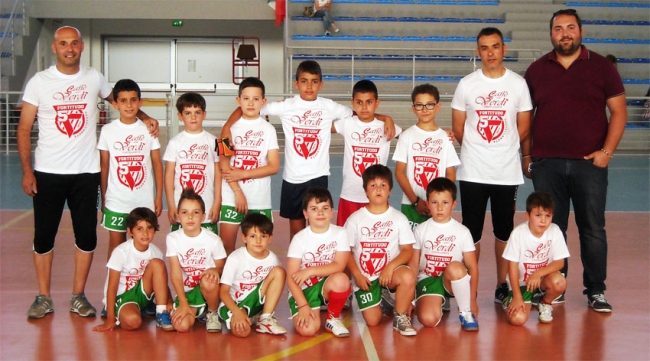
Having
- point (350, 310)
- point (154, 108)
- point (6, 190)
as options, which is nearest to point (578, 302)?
point (350, 310)

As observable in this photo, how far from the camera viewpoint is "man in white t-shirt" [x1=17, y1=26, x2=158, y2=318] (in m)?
4.86

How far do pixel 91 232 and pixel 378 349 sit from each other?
1983 millimetres

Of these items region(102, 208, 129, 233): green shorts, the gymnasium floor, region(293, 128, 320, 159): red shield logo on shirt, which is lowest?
the gymnasium floor

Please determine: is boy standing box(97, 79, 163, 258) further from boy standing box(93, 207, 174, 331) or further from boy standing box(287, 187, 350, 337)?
boy standing box(287, 187, 350, 337)

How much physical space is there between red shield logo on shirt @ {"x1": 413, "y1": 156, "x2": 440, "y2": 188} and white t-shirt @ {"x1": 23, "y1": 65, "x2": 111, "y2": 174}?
2039 millimetres

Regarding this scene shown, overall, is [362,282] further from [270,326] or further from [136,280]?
[136,280]

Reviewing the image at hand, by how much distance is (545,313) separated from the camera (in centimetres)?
489

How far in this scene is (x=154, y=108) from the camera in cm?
2178

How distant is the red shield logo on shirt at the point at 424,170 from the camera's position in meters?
5.19

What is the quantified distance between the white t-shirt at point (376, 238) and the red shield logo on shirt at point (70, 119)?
177 centimetres

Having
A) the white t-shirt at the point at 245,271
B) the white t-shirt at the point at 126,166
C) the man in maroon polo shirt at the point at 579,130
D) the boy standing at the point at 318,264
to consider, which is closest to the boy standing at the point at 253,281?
the white t-shirt at the point at 245,271

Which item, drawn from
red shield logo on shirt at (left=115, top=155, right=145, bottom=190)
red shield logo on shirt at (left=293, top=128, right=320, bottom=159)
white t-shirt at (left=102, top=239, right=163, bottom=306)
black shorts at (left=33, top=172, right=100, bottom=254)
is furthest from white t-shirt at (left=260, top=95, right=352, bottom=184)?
black shorts at (left=33, top=172, right=100, bottom=254)

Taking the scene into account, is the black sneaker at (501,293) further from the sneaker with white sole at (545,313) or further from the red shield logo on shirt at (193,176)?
the red shield logo on shirt at (193,176)

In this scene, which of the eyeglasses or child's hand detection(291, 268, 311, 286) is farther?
the eyeglasses
